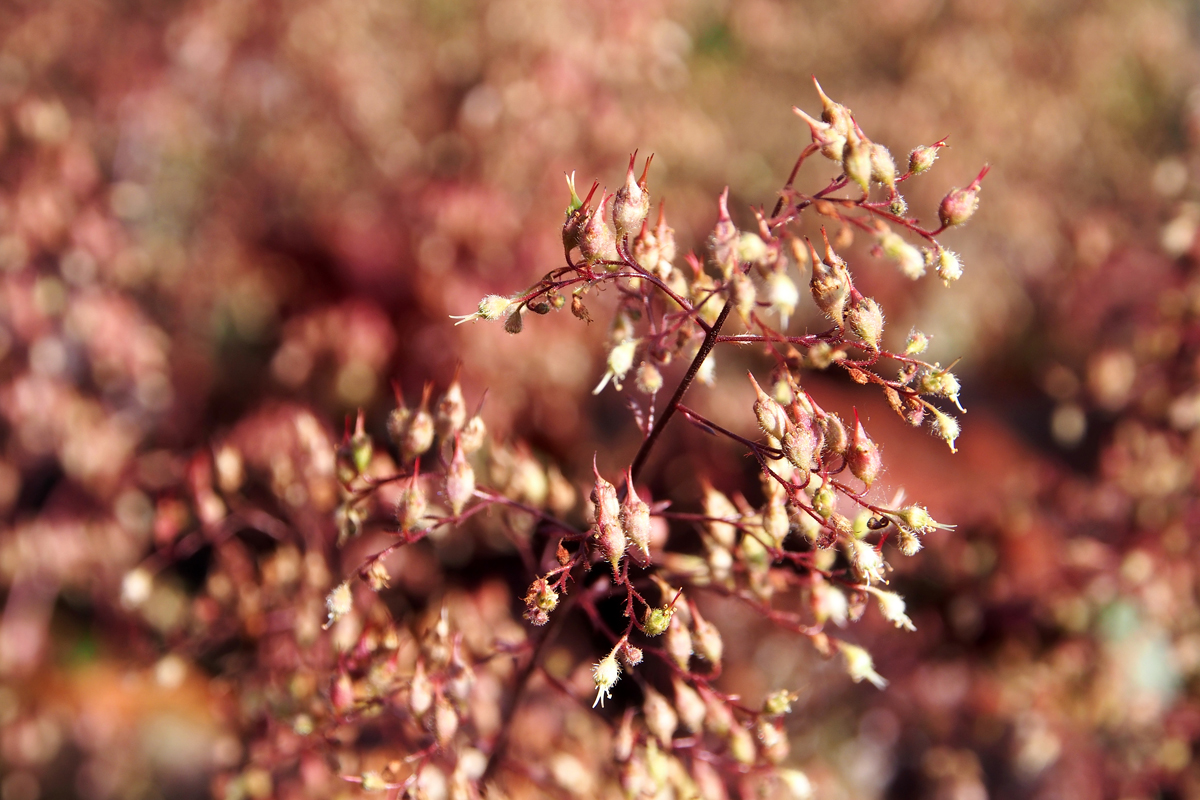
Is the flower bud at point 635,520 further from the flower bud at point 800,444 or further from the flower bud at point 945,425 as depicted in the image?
the flower bud at point 945,425

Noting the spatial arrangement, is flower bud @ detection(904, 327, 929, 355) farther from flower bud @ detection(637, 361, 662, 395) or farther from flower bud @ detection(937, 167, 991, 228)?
flower bud @ detection(637, 361, 662, 395)

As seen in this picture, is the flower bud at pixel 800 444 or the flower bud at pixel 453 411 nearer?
the flower bud at pixel 800 444

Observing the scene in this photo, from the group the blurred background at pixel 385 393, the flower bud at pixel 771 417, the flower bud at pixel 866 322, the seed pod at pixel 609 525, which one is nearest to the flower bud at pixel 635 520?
the seed pod at pixel 609 525

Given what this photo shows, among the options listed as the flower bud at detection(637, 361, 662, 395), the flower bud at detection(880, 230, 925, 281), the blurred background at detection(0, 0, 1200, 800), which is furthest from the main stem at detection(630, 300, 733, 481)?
the blurred background at detection(0, 0, 1200, 800)

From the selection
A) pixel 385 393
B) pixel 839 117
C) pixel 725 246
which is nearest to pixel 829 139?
pixel 839 117

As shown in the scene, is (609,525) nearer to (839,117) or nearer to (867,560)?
(867,560)

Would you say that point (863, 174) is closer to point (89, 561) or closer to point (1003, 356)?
Answer: point (89, 561)
